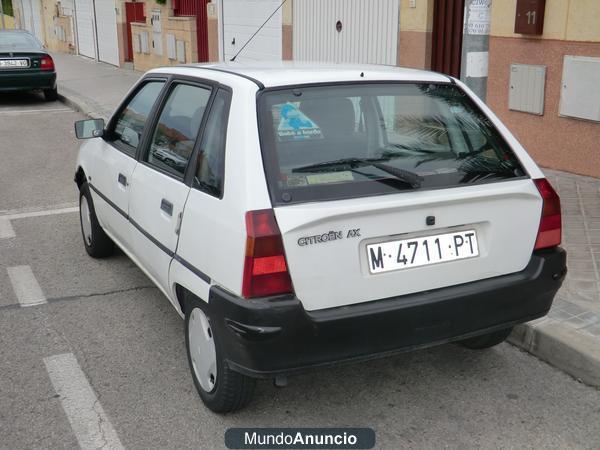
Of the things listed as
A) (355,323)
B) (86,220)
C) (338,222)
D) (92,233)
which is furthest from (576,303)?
(86,220)

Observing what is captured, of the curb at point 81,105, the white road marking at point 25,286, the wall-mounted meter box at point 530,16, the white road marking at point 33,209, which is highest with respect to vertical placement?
the wall-mounted meter box at point 530,16

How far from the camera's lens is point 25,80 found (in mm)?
14859

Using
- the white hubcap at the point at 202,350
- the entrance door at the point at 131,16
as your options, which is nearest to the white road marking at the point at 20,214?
the white hubcap at the point at 202,350

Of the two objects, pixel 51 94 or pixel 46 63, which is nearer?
pixel 46 63

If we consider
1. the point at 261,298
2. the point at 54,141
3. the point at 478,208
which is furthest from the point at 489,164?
the point at 54,141

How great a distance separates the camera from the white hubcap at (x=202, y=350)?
3328mm

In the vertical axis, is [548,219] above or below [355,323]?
above

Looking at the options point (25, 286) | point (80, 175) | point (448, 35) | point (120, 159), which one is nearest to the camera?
point (120, 159)

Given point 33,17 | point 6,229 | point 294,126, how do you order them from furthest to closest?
point 33,17
point 6,229
point 294,126

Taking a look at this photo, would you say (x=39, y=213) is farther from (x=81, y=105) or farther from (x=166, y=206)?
(x=81, y=105)

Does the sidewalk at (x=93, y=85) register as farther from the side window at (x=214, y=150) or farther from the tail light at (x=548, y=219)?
the tail light at (x=548, y=219)

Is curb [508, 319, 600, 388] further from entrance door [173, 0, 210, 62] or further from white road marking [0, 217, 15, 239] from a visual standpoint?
entrance door [173, 0, 210, 62]

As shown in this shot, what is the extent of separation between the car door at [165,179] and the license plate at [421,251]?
978mm

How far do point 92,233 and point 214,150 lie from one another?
2.52 meters
